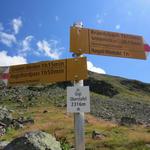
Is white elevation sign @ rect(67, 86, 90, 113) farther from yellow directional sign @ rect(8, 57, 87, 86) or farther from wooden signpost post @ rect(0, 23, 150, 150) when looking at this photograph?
yellow directional sign @ rect(8, 57, 87, 86)

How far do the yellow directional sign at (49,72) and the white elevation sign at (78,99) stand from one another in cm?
46

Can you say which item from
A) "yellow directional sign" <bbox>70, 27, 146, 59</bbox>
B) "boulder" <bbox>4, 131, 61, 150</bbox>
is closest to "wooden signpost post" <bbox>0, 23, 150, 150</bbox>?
"yellow directional sign" <bbox>70, 27, 146, 59</bbox>

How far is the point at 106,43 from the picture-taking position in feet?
33.9

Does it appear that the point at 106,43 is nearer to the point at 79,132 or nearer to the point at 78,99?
the point at 78,99

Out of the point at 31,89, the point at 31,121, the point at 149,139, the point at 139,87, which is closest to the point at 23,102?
the point at 31,89

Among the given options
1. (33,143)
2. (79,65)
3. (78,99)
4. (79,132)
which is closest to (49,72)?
(79,65)

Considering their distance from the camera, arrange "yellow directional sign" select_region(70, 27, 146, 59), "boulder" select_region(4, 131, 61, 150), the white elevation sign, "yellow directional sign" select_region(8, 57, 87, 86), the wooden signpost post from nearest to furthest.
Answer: the white elevation sign, the wooden signpost post, "yellow directional sign" select_region(8, 57, 87, 86), "yellow directional sign" select_region(70, 27, 146, 59), "boulder" select_region(4, 131, 61, 150)

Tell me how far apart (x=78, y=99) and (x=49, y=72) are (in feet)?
3.92

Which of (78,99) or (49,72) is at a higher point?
(49,72)

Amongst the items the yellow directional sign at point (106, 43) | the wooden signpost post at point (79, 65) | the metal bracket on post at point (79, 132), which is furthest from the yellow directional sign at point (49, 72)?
the metal bracket on post at point (79, 132)

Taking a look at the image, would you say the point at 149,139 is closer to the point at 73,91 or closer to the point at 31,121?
the point at 73,91

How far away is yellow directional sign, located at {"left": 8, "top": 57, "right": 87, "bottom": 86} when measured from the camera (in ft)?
31.4

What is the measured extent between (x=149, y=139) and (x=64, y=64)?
Answer: 12.5 meters

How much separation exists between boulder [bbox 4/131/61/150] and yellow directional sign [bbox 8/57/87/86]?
2814mm
